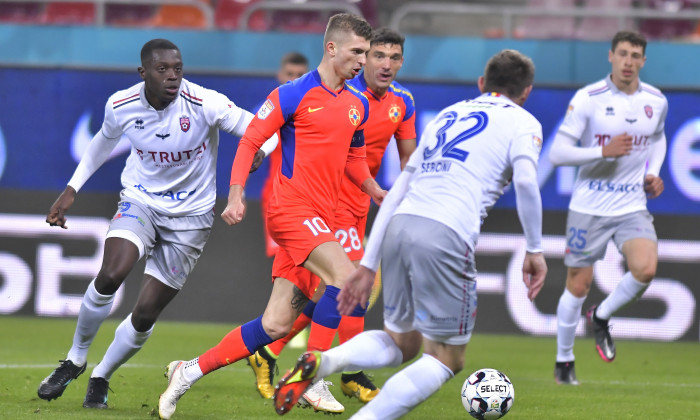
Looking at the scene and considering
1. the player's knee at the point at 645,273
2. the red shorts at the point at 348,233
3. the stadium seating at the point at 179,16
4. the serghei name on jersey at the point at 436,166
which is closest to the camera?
the serghei name on jersey at the point at 436,166

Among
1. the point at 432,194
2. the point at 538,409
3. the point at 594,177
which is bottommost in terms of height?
the point at 538,409

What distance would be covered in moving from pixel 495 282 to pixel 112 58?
4892mm

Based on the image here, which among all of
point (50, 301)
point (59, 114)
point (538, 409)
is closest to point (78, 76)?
point (59, 114)

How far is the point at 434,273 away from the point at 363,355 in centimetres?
50

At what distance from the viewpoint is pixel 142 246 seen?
6.39 m

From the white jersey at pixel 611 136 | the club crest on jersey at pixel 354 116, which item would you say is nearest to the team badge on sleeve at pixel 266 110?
the club crest on jersey at pixel 354 116

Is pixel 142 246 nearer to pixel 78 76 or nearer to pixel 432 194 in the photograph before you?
pixel 432 194

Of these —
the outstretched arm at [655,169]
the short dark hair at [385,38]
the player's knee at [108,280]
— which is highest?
the short dark hair at [385,38]

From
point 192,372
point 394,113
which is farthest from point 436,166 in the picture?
point 394,113

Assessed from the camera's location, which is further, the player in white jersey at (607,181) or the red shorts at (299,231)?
the player in white jersey at (607,181)

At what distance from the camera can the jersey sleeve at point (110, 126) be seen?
21.7ft

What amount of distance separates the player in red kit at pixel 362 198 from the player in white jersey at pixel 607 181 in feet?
4.87

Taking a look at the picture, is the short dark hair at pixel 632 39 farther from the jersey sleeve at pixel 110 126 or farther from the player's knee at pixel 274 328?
Answer: the jersey sleeve at pixel 110 126

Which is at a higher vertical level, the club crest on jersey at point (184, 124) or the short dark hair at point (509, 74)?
the short dark hair at point (509, 74)
